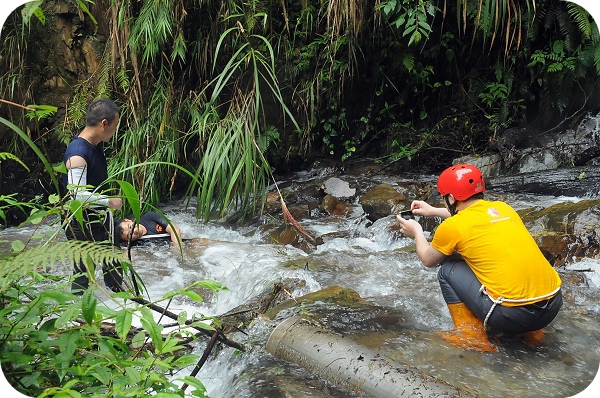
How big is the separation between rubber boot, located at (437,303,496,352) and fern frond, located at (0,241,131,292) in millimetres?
1728

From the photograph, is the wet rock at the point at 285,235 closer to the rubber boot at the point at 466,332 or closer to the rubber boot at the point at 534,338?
the rubber boot at the point at 466,332

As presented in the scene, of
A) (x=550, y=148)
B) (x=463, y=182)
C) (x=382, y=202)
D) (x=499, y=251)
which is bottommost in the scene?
(x=382, y=202)

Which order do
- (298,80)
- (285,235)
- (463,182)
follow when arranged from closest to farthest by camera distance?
(463,182), (285,235), (298,80)

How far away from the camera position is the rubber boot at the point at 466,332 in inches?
105

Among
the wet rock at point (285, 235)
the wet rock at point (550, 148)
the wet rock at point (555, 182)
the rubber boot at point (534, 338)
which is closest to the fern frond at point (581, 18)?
the wet rock at point (550, 148)

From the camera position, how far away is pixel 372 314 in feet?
9.61

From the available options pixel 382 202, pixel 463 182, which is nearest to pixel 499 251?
pixel 463 182

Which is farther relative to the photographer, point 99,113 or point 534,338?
point 99,113

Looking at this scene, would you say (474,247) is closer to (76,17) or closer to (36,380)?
(36,380)

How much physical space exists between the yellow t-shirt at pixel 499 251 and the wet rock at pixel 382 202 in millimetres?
2681

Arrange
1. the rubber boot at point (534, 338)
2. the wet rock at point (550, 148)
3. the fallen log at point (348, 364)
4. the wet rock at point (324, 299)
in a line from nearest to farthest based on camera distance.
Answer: the fallen log at point (348, 364)
the rubber boot at point (534, 338)
the wet rock at point (324, 299)
the wet rock at point (550, 148)

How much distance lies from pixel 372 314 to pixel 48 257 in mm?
1796

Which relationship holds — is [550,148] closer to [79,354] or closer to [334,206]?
[334,206]

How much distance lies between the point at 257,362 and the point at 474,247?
46.1 inches
